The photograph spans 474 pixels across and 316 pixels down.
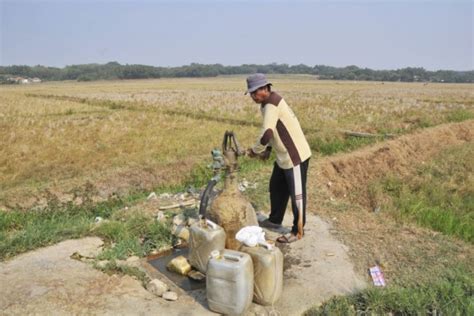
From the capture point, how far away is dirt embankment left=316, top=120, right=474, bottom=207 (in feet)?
27.7

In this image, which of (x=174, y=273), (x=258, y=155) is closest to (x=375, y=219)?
(x=258, y=155)

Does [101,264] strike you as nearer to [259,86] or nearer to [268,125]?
[268,125]

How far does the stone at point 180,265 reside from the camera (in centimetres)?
412

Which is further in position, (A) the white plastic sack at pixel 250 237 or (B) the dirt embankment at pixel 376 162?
(B) the dirt embankment at pixel 376 162

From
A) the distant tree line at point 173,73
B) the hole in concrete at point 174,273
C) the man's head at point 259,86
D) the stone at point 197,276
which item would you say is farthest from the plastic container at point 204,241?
the distant tree line at point 173,73

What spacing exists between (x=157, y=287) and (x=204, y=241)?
0.58 meters

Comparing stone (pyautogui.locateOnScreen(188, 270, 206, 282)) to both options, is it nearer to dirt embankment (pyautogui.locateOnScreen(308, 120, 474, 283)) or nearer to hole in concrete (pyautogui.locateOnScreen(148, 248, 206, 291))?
hole in concrete (pyautogui.locateOnScreen(148, 248, 206, 291))

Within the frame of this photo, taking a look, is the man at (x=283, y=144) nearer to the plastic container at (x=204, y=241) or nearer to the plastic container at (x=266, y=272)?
the plastic container at (x=204, y=241)

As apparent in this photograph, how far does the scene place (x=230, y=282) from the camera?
3.32 metres

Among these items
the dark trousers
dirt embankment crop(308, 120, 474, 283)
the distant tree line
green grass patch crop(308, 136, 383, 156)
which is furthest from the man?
the distant tree line

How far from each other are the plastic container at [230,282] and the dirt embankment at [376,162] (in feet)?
15.3

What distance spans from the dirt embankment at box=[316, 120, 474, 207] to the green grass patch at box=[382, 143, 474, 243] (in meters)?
0.45

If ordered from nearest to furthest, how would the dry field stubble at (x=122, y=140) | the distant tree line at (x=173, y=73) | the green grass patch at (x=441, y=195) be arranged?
the green grass patch at (x=441, y=195) < the dry field stubble at (x=122, y=140) < the distant tree line at (x=173, y=73)

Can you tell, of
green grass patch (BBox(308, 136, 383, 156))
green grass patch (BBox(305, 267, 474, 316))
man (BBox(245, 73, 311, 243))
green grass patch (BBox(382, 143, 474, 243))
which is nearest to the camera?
green grass patch (BBox(305, 267, 474, 316))
